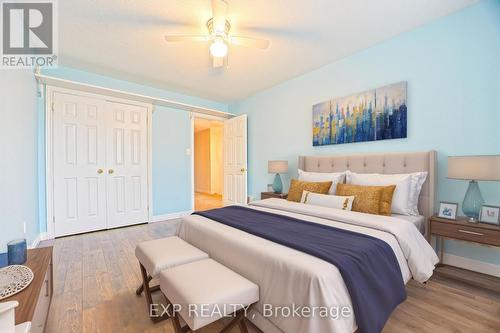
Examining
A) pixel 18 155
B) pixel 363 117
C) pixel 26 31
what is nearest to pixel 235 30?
pixel 363 117

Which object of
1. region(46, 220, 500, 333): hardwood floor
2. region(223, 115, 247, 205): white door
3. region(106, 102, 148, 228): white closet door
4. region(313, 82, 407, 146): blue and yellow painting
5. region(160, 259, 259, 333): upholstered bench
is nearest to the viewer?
region(160, 259, 259, 333): upholstered bench

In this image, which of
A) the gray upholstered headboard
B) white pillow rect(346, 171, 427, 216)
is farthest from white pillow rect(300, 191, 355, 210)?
the gray upholstered headboard

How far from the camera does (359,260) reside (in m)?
1.29

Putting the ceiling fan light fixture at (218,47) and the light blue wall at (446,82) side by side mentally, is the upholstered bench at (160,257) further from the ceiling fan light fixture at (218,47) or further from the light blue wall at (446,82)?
the light blue wall at (446,82)

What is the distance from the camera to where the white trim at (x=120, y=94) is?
121 inches

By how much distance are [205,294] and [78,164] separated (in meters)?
3.46

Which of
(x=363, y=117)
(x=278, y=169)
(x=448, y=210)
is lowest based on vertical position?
(x=448, y=210)

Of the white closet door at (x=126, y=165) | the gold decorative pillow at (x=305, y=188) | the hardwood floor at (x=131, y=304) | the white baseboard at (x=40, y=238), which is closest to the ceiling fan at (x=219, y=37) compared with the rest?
the gold decorative pillow at (x=305, y=188)

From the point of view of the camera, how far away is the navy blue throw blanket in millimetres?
1169

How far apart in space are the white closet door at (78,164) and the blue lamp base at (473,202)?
4.82 metres

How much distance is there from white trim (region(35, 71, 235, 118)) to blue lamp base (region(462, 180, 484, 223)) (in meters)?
4.25

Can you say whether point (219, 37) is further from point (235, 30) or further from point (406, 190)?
point (406, 190)

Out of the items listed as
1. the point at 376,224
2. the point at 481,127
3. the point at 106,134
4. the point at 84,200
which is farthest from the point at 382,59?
the point at 84,200

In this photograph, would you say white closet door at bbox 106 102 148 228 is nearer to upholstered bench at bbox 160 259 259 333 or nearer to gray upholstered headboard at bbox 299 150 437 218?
upholstered bench at bbox 160 259 259 333
